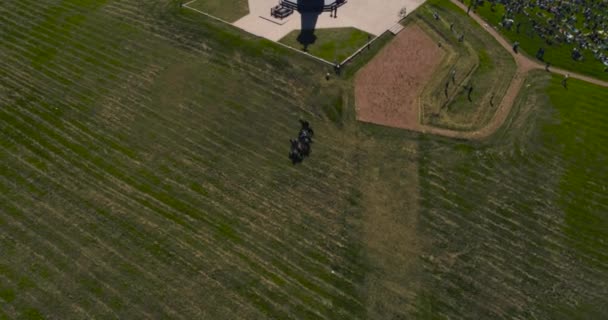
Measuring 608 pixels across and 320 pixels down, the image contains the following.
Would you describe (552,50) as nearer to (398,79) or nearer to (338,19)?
(398,79)

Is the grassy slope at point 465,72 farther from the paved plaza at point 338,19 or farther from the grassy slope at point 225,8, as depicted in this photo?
the grassy slope at point 225,8

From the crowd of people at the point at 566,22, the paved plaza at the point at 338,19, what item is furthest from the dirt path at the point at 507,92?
the paved plaza at the point at 338,19

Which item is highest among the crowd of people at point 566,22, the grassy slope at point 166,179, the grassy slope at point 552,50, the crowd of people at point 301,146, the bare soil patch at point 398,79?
the crowd of people at point 566,22

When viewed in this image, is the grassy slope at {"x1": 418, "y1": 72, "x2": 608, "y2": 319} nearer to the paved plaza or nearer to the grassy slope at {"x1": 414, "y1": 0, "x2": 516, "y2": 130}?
the grassy slope at {"x1": 414, "y1": 0, "x2": 516, "y2": 130}

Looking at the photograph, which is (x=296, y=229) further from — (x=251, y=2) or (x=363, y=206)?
(x=251, y=2)

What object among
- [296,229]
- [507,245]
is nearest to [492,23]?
[507,245]
